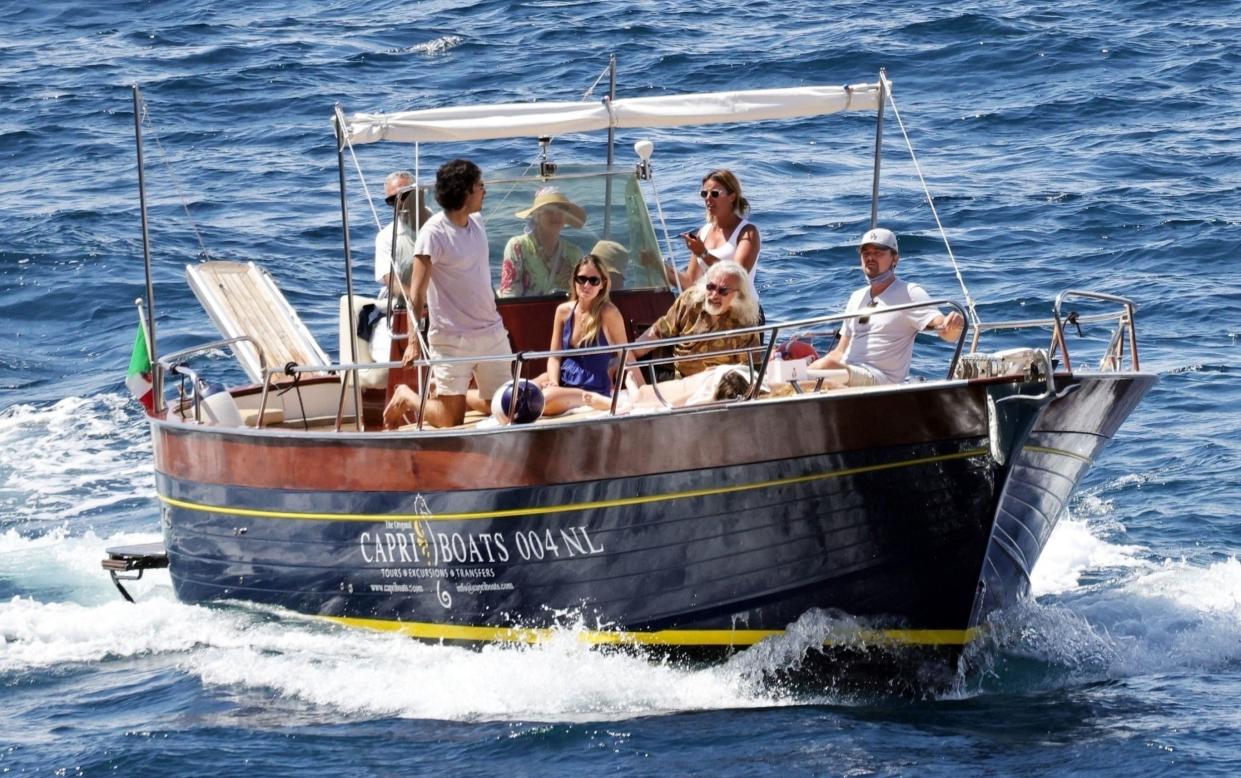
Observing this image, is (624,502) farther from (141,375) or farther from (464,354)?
(141,375)

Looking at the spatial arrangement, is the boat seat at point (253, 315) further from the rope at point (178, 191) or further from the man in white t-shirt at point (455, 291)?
the man in white t-shirt at point (455, 291)

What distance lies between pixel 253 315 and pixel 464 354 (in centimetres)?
393

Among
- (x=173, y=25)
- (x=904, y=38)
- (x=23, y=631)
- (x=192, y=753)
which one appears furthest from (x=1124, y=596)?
(x=173, y=25)

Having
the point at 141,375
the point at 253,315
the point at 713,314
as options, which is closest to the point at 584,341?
the point at 713,314

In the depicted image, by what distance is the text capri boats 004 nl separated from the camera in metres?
8.98

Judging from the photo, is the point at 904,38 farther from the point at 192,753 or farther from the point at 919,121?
the point at 192,753

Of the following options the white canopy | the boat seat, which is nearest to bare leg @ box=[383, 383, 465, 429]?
the white canopy

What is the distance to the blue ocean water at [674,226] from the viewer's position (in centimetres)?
919

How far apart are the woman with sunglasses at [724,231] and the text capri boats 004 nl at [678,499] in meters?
0.57

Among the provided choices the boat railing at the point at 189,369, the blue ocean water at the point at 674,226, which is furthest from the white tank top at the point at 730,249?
the boat railing at the point at 189,369

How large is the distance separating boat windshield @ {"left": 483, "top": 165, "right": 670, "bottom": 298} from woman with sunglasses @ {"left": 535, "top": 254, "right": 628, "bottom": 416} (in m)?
1.20

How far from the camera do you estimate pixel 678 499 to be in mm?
9141

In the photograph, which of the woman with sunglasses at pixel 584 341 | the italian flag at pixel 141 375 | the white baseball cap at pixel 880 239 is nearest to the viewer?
the white baseball cap at pixel 880 239

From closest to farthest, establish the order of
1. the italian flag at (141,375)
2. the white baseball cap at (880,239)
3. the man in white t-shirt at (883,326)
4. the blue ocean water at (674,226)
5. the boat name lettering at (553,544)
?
the blue ocean water at (674,226) < the boat name lettering at (553,544) < the man in white t-shirt at (883,326) < the white baseball cap at (880,239) < the italian flag at (141,375)
